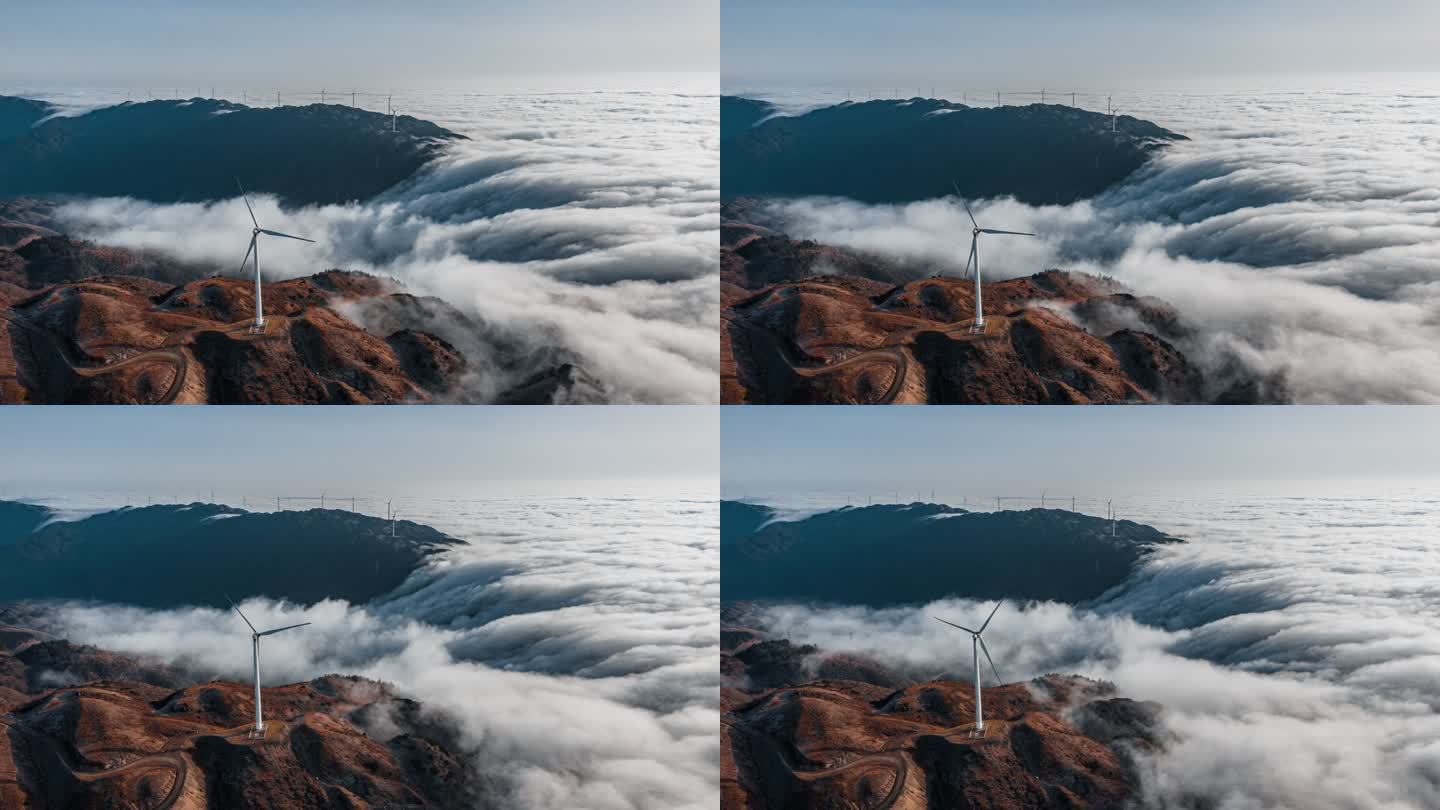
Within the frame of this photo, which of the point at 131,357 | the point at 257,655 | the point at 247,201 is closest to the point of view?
the point at 131,357

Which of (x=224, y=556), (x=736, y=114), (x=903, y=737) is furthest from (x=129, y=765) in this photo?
(x=736, y=114)

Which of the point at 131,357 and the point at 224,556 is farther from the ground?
the point at 131,357

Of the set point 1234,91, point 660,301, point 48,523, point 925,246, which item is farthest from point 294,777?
point 1234,91

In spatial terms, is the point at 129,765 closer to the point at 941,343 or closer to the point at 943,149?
the point at 941,343

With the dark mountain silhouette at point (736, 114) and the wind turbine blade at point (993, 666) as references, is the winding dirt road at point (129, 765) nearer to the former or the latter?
the wind turbine blade at point (993, 666)

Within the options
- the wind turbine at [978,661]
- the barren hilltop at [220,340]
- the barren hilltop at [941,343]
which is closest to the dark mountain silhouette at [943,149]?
the barren hilltop at [941,343]

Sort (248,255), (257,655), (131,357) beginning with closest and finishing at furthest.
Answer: (131,357) < (257,655) < (248,255)
